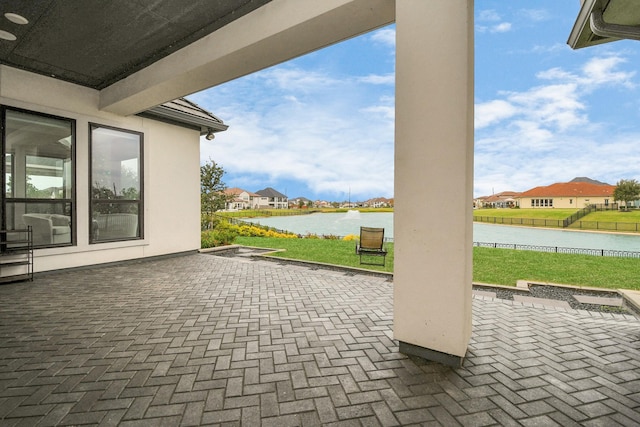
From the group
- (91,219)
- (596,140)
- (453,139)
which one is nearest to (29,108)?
(91,219)

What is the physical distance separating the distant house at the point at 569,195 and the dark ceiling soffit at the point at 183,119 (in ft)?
60.3

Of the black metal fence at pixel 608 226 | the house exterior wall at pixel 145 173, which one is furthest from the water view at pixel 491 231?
the house exterior wall at pixel 145 173

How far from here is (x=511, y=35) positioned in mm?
18016

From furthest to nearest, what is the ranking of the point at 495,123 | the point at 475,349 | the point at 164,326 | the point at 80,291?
the point at 495,123 → the point at 80,291 → the point at 164,326 → the point at 475,349

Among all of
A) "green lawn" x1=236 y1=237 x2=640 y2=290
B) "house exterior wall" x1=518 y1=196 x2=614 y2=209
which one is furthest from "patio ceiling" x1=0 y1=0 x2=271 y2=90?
"house exterior wall" x1=518 y1=196 x2=614 y2=209

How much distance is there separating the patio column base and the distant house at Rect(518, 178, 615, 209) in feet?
58.4

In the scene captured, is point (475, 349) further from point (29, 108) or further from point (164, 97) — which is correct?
point (29, 108)

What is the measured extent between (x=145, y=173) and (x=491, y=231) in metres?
13.7

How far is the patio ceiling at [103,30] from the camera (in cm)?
356

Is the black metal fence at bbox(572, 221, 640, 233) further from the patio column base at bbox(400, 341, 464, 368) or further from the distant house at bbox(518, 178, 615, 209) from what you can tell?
the patio column base at bbox(400, 341, 464, 368)

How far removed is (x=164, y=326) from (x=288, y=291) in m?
1.86

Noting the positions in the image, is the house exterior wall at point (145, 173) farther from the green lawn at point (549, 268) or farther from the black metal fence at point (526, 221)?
the black metal fence at point (526, 221)

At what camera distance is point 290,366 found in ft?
8.00

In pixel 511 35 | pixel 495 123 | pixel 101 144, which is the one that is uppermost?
pixel 511 35
